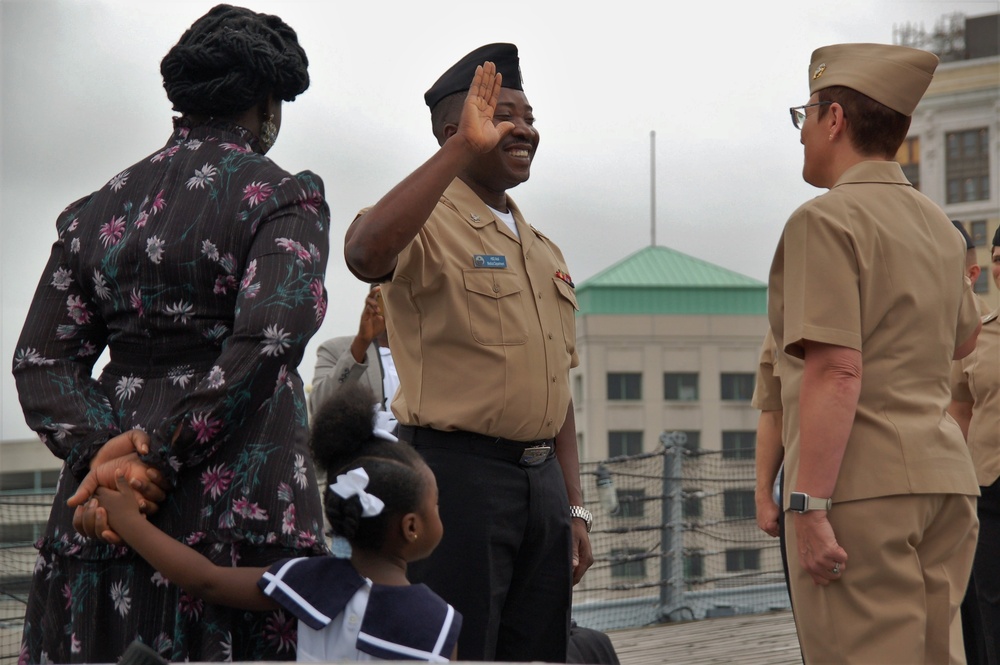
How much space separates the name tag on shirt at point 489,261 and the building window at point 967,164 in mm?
87221

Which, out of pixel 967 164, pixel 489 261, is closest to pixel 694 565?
pixel 489 261

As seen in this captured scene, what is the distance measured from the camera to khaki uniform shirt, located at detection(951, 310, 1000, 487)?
16.4 ft

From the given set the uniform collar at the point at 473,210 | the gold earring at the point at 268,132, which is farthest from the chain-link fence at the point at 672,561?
the gold earring at the point at 268,132

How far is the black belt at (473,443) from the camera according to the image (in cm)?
334

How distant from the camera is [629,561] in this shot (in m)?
9.66

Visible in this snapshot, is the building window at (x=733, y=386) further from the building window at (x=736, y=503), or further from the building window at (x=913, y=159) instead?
the building window at (x=736, y=503)

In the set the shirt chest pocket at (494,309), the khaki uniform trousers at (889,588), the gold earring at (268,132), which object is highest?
the gold earring at (268,132)

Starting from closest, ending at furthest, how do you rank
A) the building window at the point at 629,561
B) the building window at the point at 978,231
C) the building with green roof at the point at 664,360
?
the building window at the point at 629,561 < the building window at the point at 978,231 < the building with green roof at the point at 664,360

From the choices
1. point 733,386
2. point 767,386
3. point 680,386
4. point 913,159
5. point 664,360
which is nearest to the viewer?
point 767,386

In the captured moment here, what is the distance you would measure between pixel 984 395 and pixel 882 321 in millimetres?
2271

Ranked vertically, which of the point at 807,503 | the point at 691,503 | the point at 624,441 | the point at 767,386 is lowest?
the point at 624,441

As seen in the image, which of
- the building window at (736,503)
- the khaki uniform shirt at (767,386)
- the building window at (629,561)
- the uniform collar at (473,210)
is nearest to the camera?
the uniform collar at (473,210)

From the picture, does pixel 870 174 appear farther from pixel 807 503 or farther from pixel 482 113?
pixel 482 113

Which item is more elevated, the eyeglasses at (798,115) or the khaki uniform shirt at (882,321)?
the eyeglasses at (798,115)
